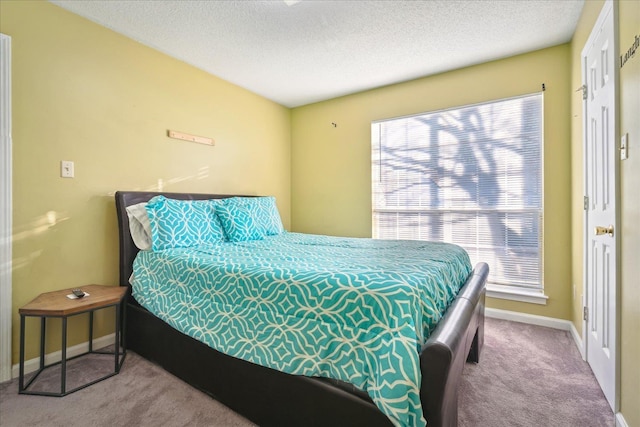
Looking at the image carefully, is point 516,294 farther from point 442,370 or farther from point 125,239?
point 125,239

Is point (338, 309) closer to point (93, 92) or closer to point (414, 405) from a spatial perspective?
point (414, 405)

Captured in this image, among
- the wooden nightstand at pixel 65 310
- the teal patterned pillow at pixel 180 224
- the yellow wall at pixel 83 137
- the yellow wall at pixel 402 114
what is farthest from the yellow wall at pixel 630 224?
the yellow wall at pixel 83 137

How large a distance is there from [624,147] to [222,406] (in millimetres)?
2408

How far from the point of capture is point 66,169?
84.5 inches

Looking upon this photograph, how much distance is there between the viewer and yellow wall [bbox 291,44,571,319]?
2658 millimetres

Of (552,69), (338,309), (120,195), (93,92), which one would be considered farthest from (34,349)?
(552,69)

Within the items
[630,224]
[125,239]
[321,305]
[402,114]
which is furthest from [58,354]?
[402,114]

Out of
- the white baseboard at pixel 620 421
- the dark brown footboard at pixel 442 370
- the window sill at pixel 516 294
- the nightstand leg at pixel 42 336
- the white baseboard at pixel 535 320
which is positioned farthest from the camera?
the window sill at pixel 516 294

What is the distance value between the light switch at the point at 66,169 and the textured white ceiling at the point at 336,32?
1.12m

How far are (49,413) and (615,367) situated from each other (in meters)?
2.94

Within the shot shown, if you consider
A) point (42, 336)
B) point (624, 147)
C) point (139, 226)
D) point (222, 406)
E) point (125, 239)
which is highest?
point (624, 147)

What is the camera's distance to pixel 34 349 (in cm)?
199

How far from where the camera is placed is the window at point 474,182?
282cm

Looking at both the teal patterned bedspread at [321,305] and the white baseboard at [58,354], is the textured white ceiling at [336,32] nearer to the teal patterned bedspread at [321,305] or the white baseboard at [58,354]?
the teal patterned bedspread at [321,305]
